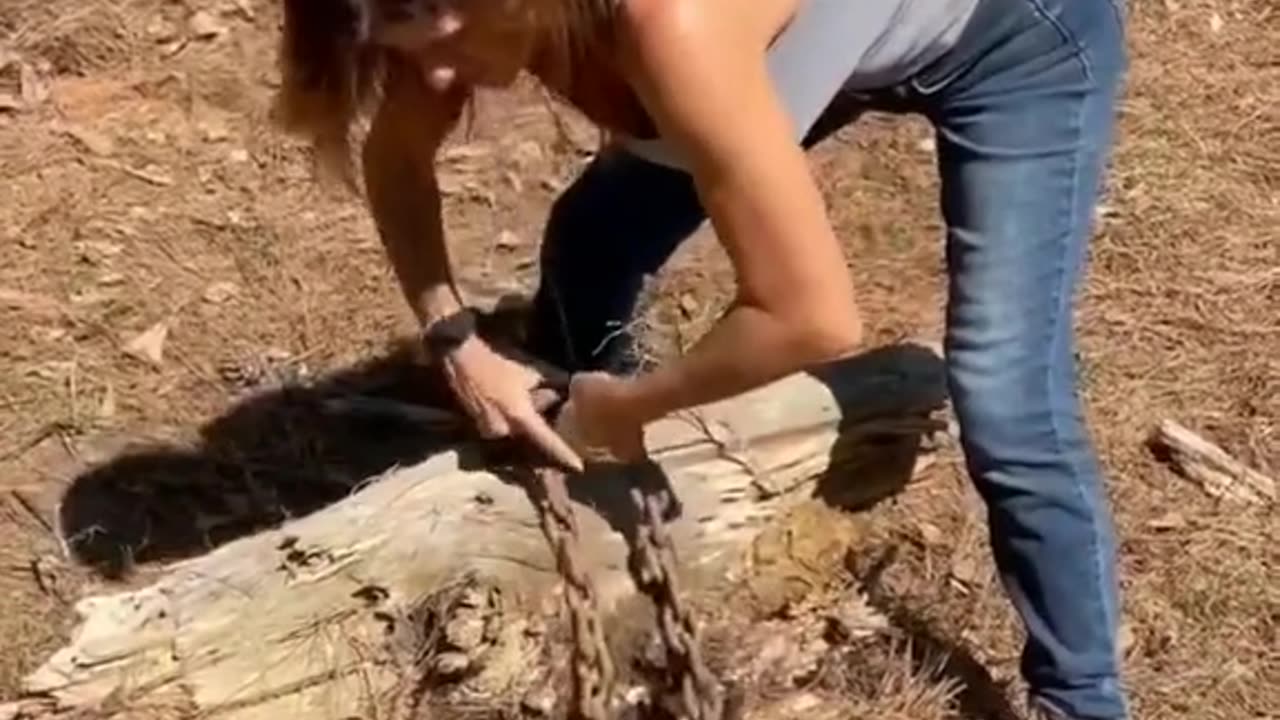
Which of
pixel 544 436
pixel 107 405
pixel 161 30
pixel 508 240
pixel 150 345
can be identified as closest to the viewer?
pixel 544 436

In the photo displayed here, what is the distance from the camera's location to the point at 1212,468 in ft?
10.2

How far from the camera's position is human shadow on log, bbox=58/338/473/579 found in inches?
117

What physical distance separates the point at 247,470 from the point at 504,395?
66cm

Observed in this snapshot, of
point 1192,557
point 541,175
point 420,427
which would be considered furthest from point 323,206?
point 1192,557

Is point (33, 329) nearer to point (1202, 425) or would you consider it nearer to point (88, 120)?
point (88, 120)

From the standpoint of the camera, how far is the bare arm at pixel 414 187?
7.75 feet

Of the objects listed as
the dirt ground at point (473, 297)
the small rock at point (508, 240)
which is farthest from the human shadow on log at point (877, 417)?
the small rock at point (508, 240)

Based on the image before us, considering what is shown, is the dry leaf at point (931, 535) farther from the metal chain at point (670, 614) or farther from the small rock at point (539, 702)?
the small rock at point (539, 702)

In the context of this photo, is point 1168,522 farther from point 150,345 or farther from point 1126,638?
point 150,345

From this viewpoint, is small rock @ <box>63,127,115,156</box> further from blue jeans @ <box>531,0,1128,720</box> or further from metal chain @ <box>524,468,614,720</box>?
metal chain @ <box>524,468,614,720</box>

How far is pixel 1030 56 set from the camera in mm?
2402

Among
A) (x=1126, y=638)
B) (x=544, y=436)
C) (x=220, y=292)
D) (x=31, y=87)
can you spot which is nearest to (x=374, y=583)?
(x=544, y=436)

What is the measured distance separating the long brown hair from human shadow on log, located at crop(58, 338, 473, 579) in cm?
87

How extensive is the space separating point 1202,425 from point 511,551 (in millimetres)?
1070
